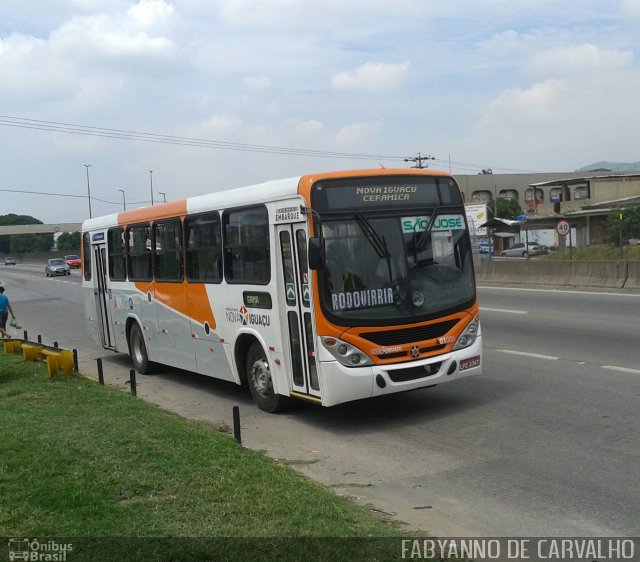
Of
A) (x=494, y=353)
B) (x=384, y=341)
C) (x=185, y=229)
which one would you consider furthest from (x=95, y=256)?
(x=384, y=341)

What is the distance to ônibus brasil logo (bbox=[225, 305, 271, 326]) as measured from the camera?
9859 millimetres

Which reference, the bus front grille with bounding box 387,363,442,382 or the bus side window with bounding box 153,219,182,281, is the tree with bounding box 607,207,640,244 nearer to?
the bus side window with bounding box 153,219,182,281

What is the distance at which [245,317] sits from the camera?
10.3 meters

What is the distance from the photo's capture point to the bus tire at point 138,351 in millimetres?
14305

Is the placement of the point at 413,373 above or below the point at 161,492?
above

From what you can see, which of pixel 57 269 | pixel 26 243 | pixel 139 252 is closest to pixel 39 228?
pixel 26 243

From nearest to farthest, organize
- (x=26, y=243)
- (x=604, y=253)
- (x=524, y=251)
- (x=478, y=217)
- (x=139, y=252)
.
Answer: (x=139, y=252)
(x=604, y=253)
(x=478, y=217)
(x=524, y=251)
(x=26, y=243)

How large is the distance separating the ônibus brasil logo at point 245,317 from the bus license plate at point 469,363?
2356 millimetres

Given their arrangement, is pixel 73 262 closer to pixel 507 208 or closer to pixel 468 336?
pixel 507 208

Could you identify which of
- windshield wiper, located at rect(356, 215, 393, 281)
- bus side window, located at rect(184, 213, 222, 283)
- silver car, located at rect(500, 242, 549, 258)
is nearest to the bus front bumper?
windshield wiper, located at rect(356, 215, 393, 281)

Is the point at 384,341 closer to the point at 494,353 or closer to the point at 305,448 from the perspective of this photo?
the point at 305,448

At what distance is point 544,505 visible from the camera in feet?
20.3

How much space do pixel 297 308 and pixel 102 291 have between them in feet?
26.1

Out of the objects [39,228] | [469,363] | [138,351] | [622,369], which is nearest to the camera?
[469,363]
